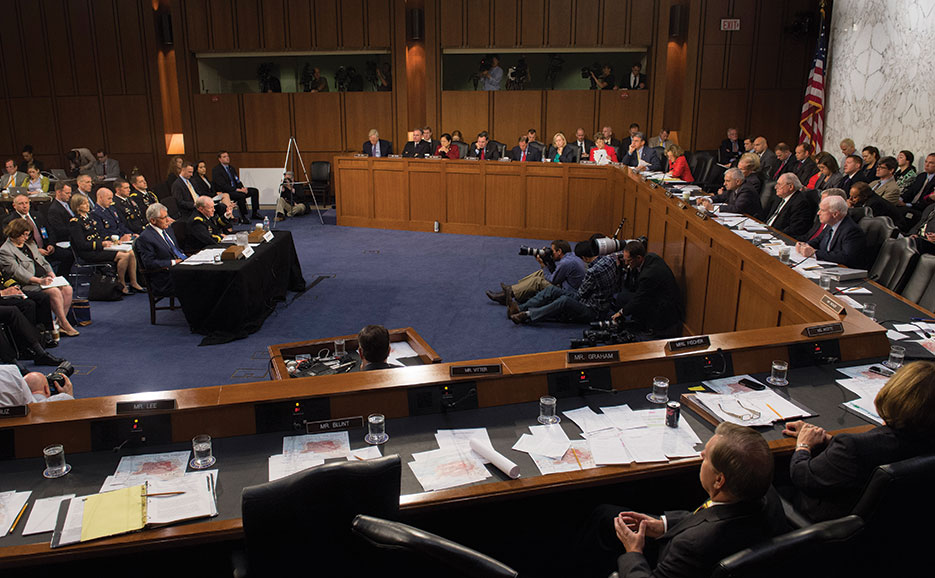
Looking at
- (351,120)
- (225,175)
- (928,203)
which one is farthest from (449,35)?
(928,203)

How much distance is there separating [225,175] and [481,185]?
4502mm

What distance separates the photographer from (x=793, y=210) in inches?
252

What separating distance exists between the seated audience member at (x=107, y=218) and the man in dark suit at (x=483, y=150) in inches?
208

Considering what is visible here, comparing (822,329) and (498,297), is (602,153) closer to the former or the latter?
(498,297)

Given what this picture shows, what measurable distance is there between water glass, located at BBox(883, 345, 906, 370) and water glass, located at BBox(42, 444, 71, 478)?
3.79 meters

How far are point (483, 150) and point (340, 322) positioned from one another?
214 inches

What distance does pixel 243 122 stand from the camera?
1376cm

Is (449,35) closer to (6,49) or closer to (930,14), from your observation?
(930,14)

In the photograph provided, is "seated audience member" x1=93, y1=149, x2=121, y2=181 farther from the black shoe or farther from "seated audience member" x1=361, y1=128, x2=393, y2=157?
the black shoe

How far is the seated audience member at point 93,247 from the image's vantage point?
7.27 metres

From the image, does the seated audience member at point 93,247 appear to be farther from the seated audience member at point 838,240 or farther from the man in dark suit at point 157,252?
the seated audience member at point 838,240

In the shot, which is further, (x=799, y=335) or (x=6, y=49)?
(x=6, y=49)

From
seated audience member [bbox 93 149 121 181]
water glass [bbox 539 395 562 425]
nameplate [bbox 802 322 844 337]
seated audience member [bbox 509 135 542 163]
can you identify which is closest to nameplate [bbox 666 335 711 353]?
nameplate [bbox 802 322 844 337]

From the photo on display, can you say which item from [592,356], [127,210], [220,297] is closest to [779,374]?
[592,356]
